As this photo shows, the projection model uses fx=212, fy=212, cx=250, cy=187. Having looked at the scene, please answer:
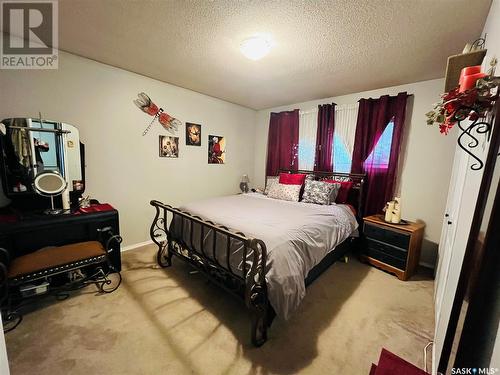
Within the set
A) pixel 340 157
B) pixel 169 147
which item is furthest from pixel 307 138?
pixel 169 147

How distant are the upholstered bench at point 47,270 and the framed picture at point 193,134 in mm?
1890

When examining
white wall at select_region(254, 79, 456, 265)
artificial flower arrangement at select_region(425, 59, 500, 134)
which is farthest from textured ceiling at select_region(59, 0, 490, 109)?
artificial flower arrangement at select_region(425, 59, 500, 134)

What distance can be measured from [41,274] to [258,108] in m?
4.10

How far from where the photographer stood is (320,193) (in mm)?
3035

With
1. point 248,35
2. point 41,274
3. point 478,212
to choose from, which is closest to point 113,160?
point 41,274

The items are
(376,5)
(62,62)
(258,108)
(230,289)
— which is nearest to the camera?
(376,5)

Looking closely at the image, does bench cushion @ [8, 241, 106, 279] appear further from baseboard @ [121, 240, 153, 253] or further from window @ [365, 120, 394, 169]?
window @ [365, 120, 394, 169]

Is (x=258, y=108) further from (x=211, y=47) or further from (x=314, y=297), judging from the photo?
(x=314, y=297)

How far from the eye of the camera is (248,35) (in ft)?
6.12

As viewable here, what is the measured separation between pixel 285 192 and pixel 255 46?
202 cm

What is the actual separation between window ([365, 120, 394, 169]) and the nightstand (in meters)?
0.77

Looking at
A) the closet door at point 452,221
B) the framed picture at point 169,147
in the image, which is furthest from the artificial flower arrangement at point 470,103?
the framed picture at point 169,147

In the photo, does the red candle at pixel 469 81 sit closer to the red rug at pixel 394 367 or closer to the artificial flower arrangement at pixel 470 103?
the artificial flower arrangement at pixel 470 103

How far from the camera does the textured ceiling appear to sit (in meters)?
1.52
